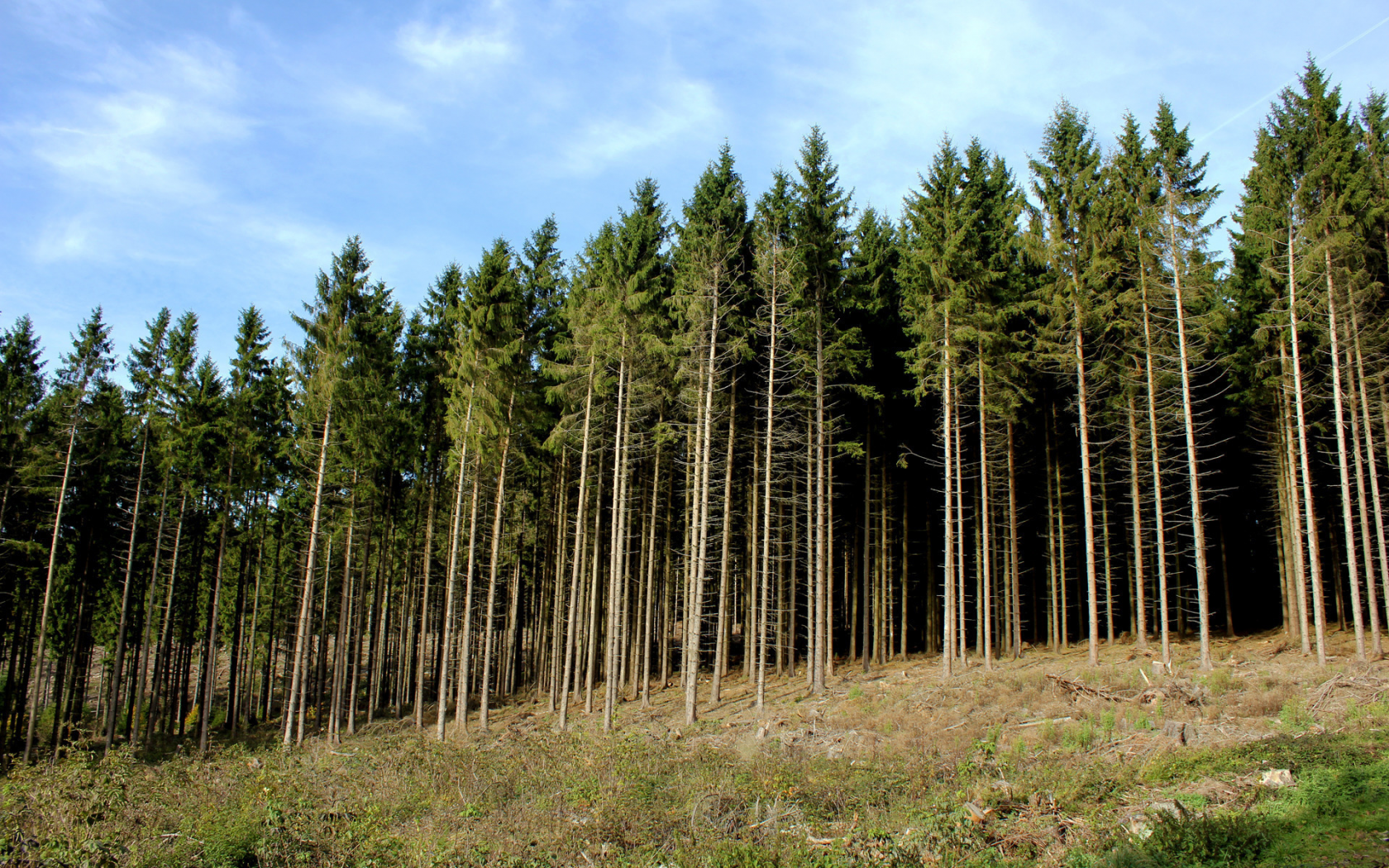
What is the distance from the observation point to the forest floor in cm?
895

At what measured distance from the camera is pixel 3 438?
2328 centimetres

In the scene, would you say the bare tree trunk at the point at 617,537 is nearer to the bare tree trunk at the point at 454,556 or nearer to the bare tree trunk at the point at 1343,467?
the bare tree trunk at the point at 454,556

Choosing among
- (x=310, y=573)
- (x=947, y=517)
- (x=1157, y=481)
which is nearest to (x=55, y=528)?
(x=310, y=573)

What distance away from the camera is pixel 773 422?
76.8 feet

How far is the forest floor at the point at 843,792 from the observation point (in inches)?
352

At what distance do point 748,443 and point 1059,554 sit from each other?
39.0 feet

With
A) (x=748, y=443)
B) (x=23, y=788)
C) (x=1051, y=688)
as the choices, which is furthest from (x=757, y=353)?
(x=23, y=788)

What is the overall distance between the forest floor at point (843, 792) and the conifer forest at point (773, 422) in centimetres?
456

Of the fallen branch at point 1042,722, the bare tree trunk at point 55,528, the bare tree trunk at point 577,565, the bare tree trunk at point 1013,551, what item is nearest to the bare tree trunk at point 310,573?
the bare tree trunk at point 577,565

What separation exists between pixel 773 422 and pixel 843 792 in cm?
1315

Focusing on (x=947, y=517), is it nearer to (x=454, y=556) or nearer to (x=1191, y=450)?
(x=1191, y=450)

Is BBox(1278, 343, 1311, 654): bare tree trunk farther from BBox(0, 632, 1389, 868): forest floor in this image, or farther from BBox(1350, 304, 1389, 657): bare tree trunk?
BBox(0, 632, 1389, 868): forest floor

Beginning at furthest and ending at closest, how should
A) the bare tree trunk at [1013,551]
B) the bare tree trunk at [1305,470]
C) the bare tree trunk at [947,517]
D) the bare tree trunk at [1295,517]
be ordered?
the bare tree trunk at [1013,551], the bare tree trunk at [1295,517], the bare tree trunk at [947,517], the bare tree trunk at [1305,470]

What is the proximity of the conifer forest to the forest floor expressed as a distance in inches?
179
